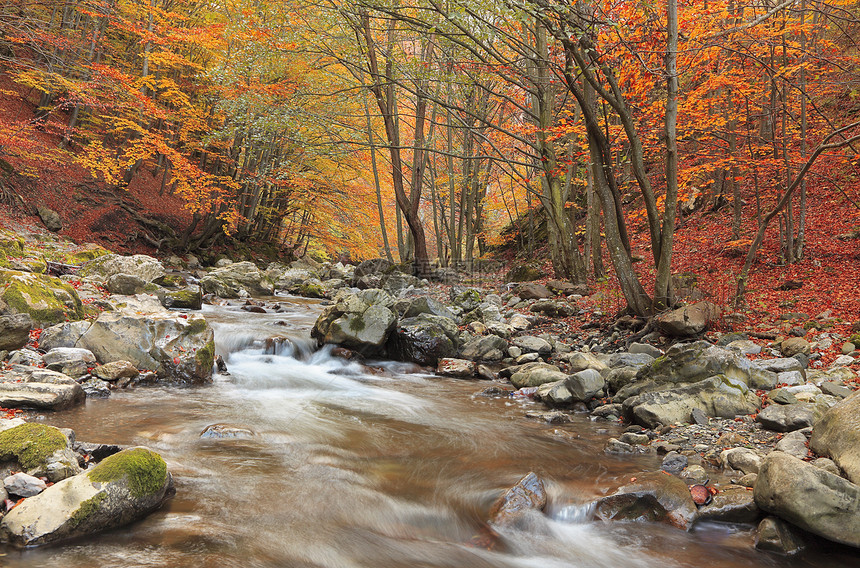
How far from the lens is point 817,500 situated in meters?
3.06

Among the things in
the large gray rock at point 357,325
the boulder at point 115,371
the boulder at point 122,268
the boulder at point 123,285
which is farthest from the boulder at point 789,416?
the boulder at point 122,268

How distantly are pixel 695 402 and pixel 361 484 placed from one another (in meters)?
3.65

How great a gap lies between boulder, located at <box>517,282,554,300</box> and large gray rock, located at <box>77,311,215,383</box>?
764 cm

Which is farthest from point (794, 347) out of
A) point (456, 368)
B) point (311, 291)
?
point (311, 291)

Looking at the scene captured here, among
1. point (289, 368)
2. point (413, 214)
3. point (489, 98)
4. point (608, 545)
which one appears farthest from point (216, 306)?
point (489, 98)

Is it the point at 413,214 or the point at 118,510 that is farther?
the point at 413,214

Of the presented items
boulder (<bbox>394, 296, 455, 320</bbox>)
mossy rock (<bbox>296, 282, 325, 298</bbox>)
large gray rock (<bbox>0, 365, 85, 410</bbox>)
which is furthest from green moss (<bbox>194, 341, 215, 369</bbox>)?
mossy rock (<bbox>296, 282, 325, 298</bbox>)

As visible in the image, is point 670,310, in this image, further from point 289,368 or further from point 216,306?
point 216,306

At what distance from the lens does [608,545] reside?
11.8ft

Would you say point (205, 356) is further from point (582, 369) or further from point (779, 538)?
point (779, 538)

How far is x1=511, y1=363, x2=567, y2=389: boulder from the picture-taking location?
7273 millimetres

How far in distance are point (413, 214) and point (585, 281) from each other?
248 inches

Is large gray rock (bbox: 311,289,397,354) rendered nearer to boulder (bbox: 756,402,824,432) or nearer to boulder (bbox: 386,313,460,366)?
boulder (bbox: 386,313,460,366)

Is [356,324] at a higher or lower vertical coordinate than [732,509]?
higher
